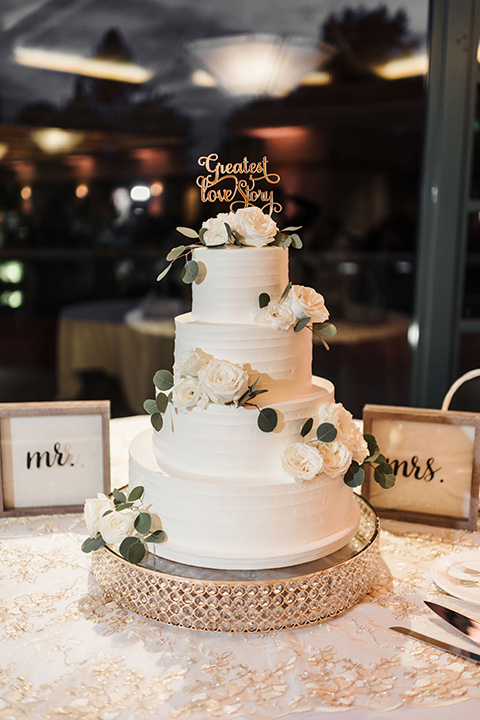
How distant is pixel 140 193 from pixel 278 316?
14.2 ft

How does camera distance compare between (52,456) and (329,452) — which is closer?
(329,452)

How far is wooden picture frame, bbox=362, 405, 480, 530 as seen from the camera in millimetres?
1527

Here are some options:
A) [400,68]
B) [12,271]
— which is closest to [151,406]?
[12,271]

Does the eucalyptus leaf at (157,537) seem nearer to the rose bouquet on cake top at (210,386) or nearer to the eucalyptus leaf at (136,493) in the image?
the eucalyptus leaf at (136,493)

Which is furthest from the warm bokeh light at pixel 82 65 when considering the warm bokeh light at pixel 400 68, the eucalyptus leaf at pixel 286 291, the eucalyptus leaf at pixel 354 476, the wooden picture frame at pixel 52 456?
the eucalyptus leaf at pixel 354 476

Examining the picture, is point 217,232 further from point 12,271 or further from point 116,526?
point 12,271

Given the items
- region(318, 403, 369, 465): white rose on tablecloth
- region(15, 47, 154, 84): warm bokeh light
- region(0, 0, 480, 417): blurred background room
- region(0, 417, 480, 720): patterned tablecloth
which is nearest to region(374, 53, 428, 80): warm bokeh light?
region(0, 0, 480, 417): blurred background room

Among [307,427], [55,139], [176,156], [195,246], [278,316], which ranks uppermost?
[55,139]

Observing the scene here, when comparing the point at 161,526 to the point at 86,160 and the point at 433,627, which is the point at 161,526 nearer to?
the point at 433,627

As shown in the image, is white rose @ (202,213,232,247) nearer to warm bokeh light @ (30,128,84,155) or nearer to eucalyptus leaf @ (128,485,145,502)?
eucalyptus leaf @ (128,485,145,502)

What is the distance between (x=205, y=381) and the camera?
1167mm

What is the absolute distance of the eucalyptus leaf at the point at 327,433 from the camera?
3.96 feet

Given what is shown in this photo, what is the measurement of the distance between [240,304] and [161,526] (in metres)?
0.47

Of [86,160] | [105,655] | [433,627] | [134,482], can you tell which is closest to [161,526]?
[134,482]
